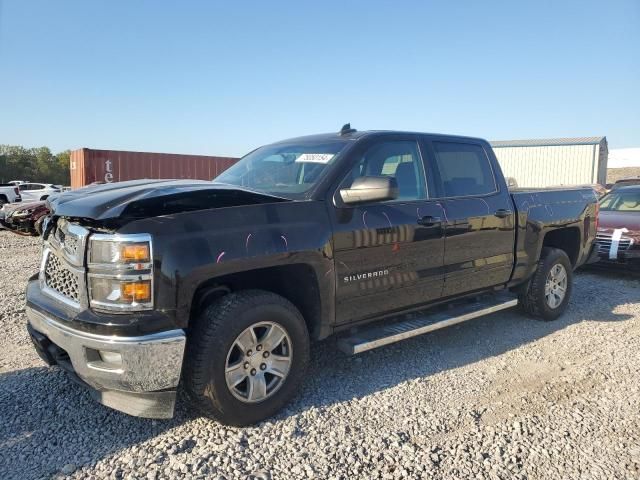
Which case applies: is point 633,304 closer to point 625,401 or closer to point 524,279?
point 524,279

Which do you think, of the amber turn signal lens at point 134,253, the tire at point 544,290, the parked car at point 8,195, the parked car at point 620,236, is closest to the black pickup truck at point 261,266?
the amber turn signal lens at point 134,253

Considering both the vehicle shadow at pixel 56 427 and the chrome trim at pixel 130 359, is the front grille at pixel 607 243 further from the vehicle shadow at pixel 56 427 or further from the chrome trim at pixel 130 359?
the vehicle shadow at pixel 56 427

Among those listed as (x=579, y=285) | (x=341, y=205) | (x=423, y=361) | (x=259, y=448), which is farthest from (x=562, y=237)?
(x=259, y=448)

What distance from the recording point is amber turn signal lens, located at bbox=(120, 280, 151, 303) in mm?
2658

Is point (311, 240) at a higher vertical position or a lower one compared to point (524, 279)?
higher

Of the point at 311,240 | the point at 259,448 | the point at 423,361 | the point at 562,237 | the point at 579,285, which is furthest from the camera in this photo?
the point at 579,285

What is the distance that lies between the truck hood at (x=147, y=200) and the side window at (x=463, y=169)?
176 centimetres

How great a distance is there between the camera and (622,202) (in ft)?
29.6

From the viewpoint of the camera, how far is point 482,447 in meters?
2.93

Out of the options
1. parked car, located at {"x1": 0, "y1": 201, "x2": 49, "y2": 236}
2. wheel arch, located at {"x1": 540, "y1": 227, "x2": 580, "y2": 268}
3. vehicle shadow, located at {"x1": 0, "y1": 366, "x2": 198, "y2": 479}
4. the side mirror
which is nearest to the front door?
the side mirror

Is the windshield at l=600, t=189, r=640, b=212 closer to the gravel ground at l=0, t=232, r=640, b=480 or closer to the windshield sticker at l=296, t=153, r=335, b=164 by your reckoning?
the gravel ground at l=0, t=232, r=640, b=480

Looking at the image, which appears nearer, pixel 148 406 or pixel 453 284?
pixel 148 406

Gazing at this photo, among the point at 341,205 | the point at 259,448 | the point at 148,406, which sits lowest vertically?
the point at 259,448

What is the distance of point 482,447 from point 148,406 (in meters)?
1.96
